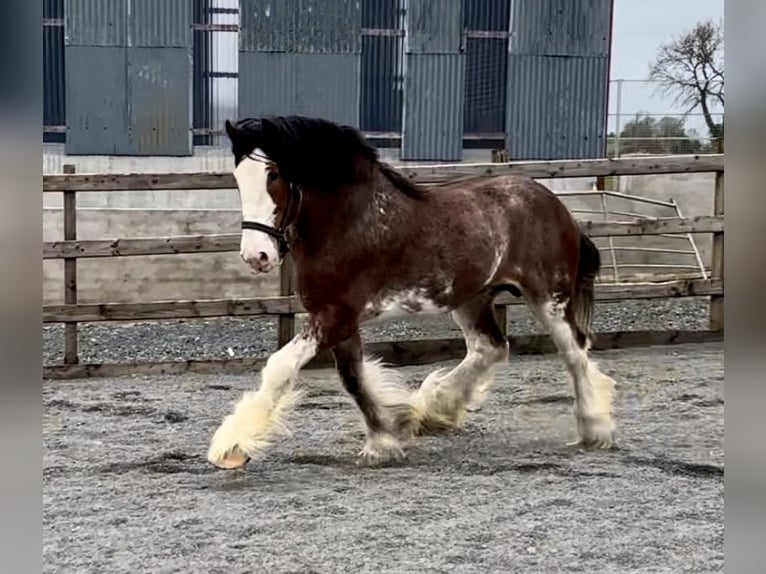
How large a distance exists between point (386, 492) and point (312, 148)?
833 mm

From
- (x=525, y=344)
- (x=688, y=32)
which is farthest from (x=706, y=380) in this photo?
(x=688, y=32)

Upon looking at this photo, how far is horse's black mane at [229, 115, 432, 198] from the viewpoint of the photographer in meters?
1.97

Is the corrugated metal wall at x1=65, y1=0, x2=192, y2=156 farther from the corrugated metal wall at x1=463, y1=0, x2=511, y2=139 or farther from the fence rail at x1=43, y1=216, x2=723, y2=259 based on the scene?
the fence rail at x1=43, y1=216, x2=723, y2=259

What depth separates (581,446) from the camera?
2.39 meters

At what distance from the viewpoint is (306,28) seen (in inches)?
92.7

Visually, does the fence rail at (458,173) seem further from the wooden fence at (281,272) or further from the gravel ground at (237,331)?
the gravel ground at (237,331)

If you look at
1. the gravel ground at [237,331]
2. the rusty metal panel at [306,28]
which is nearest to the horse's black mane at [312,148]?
the rusty metal panel at [306,28]

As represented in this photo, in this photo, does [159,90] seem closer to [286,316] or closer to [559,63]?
[559,63]

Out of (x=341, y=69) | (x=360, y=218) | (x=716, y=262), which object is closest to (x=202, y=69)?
(x=341, y=69)

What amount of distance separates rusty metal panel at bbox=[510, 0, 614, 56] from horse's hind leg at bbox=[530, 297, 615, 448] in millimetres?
676

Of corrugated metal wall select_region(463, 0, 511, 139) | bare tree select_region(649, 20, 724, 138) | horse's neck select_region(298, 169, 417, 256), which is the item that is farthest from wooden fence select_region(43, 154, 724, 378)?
bare tree select_region(649, 20, 724, 138)

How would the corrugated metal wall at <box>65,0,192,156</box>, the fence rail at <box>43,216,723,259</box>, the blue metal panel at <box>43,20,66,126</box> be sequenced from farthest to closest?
the fence rail at <box>43,216,723,259</box> < the corrugated metal wall at <box>65,0,192,156</box> < the blue metal panel at <box>43,20,66,126</box>
